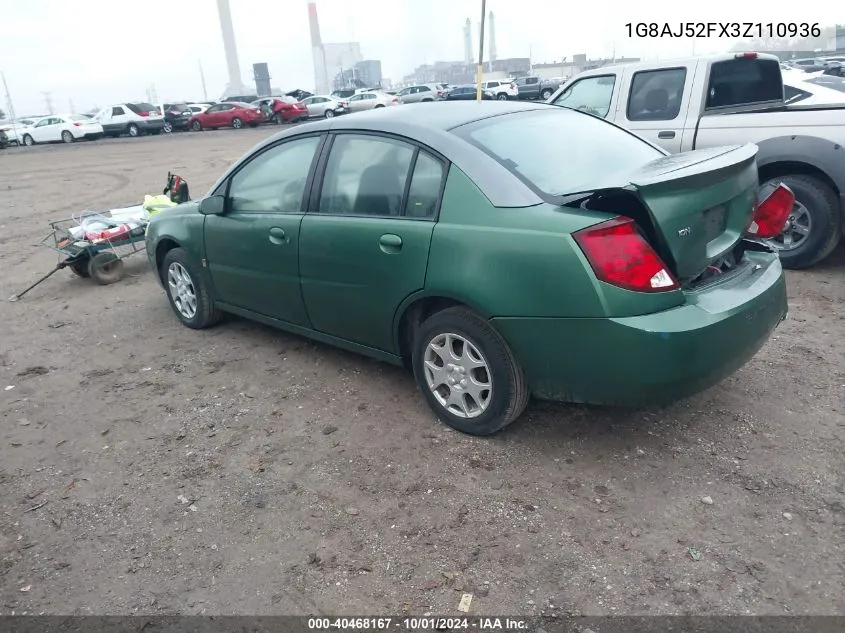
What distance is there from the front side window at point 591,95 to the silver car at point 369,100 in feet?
99.8

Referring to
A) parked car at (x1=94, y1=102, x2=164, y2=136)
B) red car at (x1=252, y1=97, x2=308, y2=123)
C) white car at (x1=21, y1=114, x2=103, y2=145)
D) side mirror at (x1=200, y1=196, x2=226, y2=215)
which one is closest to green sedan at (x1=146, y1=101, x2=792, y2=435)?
side mirror at (x1=200, y1=196, x2=226, y2=215)

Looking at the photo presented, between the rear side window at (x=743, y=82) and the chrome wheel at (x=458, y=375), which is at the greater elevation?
the rear side window at (x=743, y=82)

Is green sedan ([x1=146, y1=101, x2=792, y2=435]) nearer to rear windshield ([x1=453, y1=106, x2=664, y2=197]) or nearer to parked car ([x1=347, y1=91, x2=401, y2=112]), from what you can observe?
rear windshield ([x1=453, y1=106, x2=664, y2=197])

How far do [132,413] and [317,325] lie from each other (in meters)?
1.26

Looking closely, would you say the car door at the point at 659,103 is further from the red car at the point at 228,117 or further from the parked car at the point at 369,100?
the parked car at the point at 369,100

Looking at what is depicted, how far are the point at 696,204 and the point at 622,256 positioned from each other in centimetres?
49

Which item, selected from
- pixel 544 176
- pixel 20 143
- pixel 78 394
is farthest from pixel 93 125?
pixel 544 176

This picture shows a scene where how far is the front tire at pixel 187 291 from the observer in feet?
16.9

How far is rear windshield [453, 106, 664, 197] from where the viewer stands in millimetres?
3314

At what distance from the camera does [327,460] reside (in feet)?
11.2

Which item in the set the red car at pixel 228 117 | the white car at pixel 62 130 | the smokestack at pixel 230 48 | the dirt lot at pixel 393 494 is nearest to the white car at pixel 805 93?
the dirt lot at pixel 393 494

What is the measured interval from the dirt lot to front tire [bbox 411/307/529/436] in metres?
0.15

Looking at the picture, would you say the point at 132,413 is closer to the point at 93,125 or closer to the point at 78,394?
the point at 78,394

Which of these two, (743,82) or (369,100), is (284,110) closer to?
(369,100)
